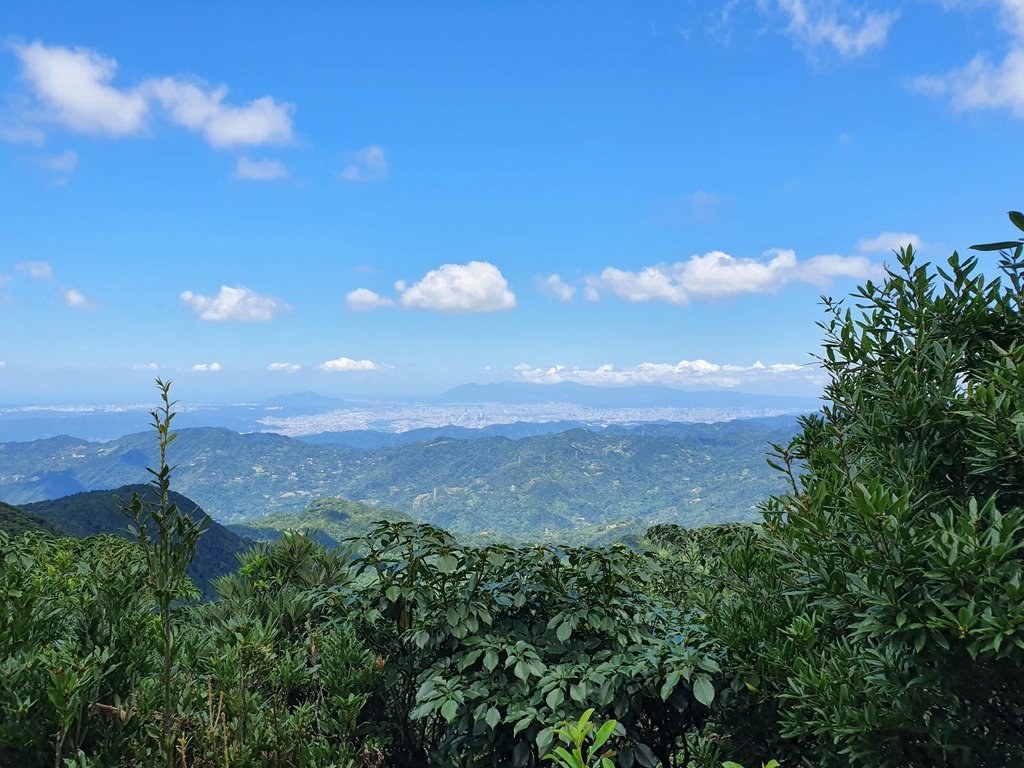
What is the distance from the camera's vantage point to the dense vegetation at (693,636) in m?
1.96

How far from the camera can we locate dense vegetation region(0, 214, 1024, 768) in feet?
Result: 6.43

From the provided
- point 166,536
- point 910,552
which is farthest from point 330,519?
point 910,552

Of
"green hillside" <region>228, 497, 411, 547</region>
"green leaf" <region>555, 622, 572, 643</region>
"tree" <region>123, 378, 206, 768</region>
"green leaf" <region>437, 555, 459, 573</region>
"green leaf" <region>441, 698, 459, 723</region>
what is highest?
"tree" <region>123, 378, 206, 768</region>

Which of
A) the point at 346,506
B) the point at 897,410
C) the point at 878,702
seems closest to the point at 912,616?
the point at 878,702

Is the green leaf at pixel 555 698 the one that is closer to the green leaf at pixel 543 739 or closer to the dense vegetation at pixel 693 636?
the dense vegetation at pixel 693 636

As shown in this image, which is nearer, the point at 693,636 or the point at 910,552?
the point at 910,552

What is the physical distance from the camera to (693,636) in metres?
3.09

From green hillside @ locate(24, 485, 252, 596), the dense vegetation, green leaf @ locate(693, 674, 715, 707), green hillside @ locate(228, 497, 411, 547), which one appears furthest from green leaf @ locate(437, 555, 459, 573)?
green hillside @ locate(228, 497, 411, 547)

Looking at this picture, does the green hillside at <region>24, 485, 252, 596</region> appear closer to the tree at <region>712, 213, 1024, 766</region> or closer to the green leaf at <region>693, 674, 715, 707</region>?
the green leaf at <region>693, 674, 715, 707</region>

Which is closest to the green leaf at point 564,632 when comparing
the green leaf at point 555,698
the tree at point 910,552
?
the green leaf at point 555,698

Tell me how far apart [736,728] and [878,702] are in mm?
1065

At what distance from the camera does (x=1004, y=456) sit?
6.53 ft

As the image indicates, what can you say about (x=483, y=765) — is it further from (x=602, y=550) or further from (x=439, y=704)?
(x=602, y=550)

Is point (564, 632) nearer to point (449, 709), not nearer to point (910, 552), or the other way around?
point (449, 709)
